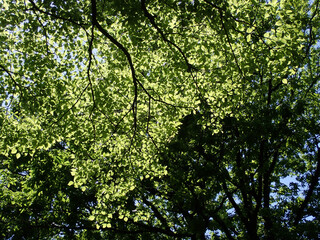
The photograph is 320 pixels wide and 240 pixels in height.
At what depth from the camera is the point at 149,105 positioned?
7.43 m

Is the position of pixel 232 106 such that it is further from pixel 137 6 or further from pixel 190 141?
pixel 137 6

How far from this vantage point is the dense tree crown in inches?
298

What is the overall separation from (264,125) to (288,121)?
1612 millimetres

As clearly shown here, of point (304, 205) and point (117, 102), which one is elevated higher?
point (117, 102)

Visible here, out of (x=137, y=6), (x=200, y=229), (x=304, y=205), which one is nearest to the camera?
(x=137, y=6)

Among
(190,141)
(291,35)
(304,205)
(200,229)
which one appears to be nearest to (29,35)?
(190,141)

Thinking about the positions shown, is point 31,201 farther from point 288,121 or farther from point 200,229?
point 288,121

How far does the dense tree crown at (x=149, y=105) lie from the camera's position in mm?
7570

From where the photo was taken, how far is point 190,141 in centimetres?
1090

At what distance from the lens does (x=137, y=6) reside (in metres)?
6.34

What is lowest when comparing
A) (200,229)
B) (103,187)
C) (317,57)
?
(200,229)

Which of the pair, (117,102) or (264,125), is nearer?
(264,125)

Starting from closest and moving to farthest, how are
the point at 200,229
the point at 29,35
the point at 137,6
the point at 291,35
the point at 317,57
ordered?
1. the point at 137,6
2. the point at 291,35
3. the point at 29,35
4. the point at 200,229
5. the point at 317,57

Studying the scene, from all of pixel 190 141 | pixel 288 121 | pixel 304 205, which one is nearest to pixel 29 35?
pixel 190 141
